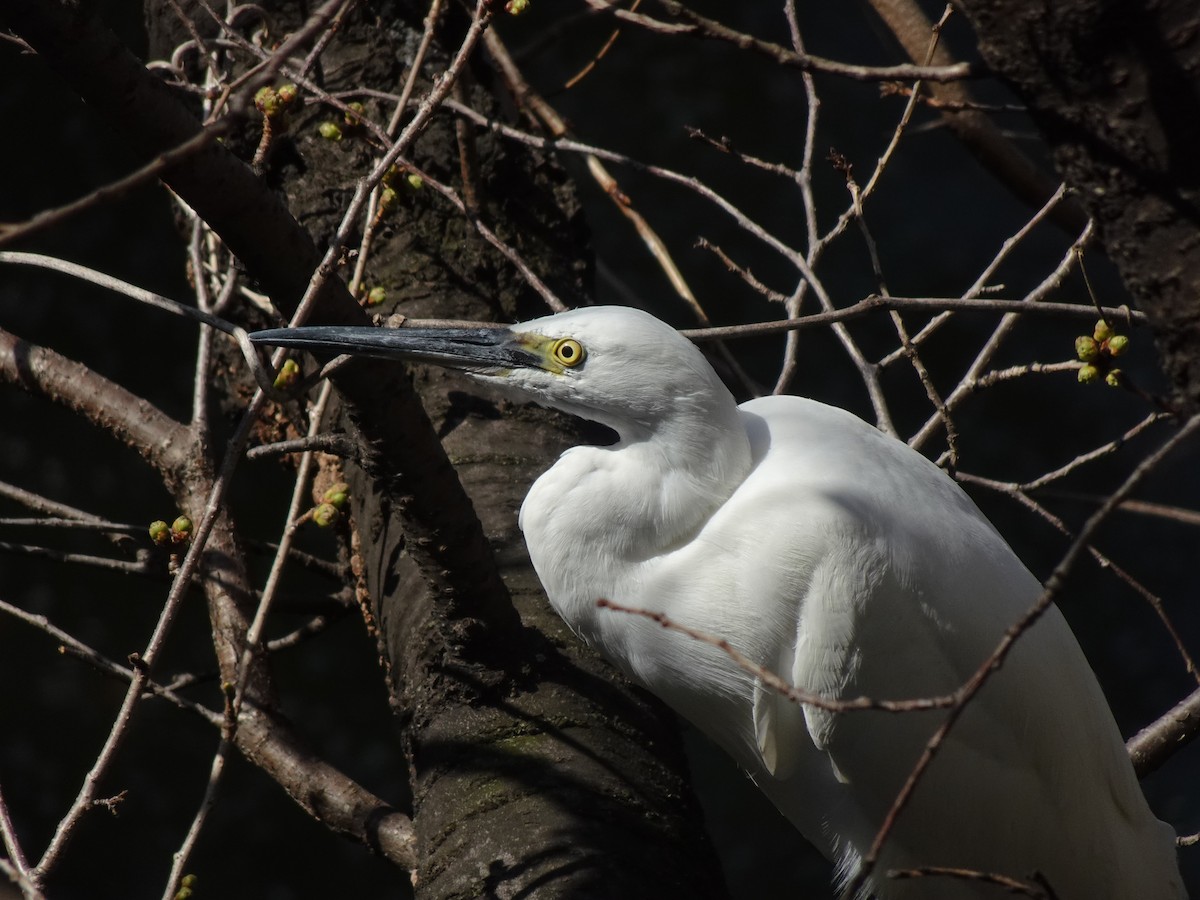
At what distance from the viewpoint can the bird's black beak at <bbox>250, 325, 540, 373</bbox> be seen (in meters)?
1.53

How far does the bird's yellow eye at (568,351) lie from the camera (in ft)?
5.66

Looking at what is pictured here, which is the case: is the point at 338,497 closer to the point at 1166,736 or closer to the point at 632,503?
the point at 632,503

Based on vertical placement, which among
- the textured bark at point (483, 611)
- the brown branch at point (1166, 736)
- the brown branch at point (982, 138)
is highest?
the brown branch at point (982, 138)

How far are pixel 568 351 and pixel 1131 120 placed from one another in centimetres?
101

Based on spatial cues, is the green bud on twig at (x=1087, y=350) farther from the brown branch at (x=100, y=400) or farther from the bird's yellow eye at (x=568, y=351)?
the brown branch at (x=100, y=400)

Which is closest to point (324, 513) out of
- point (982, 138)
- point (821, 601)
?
point (821, 601)

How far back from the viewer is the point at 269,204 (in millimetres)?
1286

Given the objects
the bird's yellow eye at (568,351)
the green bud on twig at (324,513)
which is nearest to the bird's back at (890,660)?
the bird's yellow eye at (568,351)

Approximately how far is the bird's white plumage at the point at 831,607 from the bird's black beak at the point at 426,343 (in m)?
0.04

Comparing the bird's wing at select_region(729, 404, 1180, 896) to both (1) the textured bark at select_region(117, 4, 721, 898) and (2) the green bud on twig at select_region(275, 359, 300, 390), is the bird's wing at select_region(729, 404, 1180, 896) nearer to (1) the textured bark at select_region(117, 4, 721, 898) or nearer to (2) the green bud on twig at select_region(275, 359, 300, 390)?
(1) the textured bark at select_region(117, 4, 721, 898)

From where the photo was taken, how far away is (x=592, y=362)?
5.63 feet

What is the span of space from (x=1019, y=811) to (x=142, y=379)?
3.57 m

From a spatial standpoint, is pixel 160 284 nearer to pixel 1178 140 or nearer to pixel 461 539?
pixel 461 539

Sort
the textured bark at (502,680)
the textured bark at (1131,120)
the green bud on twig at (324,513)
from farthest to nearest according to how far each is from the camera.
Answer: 1. the green bud on twig at (324,513)
2. the textured bark at (502,680)
3. the textured bark at (1131,120)
